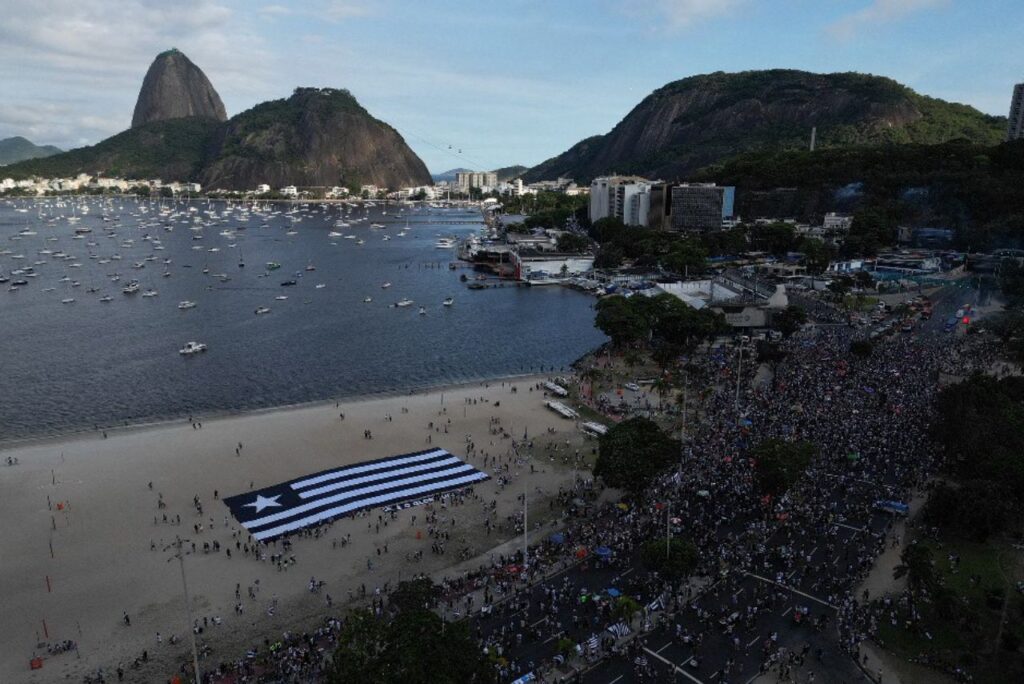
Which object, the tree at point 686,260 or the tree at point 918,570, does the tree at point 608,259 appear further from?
the tree at point 918,570

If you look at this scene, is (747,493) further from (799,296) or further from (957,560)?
(799,296)

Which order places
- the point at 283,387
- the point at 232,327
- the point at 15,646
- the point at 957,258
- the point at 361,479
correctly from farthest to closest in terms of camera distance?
the point at 957,258
the point at 232,327
the point at 283,387
the point at 361,479
the point at 15,646

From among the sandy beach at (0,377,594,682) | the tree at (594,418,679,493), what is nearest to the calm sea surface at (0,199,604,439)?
the sandy beach at (0,377,594,682)

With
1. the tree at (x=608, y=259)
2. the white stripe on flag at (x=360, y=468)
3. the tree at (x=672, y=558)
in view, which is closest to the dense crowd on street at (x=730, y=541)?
the tree at (x=672, y=558)

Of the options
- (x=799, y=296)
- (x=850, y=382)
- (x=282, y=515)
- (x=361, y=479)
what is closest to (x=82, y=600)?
(x=282, y=515)

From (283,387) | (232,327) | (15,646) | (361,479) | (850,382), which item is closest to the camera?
(15,646)

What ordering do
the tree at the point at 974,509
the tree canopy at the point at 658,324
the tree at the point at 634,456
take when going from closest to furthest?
1. the tree at the point at 974,509
2. the tree at the point at 634,456
3. the tree canopy at the point at 658,324

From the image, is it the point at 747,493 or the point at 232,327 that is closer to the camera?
the point at 747,493
